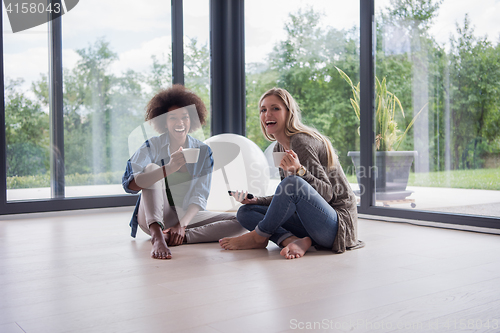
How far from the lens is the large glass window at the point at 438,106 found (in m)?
2.55

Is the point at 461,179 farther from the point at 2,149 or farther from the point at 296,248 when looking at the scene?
the point at 2,149

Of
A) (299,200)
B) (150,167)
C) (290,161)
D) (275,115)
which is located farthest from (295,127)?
(150,167)

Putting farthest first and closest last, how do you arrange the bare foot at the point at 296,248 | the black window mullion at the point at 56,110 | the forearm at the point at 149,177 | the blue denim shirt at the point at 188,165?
the black window mullion at the point at 56,110 → the blue denim shirt at the point at 188,165 → the forearm at the point at 149,177 → the bare foot at the point at 296,248

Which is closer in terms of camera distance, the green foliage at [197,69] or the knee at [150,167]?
the knee at [150,167]

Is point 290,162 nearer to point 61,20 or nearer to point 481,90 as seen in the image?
point 481,90

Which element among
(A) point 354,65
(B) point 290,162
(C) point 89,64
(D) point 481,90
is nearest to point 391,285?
(B) point 290,162

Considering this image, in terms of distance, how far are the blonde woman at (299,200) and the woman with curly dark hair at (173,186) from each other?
0.71ft

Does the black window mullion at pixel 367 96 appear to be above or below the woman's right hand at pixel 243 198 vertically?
above

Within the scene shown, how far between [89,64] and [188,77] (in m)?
0.92

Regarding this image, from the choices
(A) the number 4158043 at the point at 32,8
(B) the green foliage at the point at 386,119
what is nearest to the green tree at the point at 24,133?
(A) the number 4158043 at the point at 32,8

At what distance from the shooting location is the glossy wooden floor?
3.78ft

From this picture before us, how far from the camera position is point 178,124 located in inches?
90.5

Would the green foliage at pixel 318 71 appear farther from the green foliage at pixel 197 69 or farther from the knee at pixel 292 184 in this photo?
the knee at pixel 292 184

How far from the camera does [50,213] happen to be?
3.45 meters
